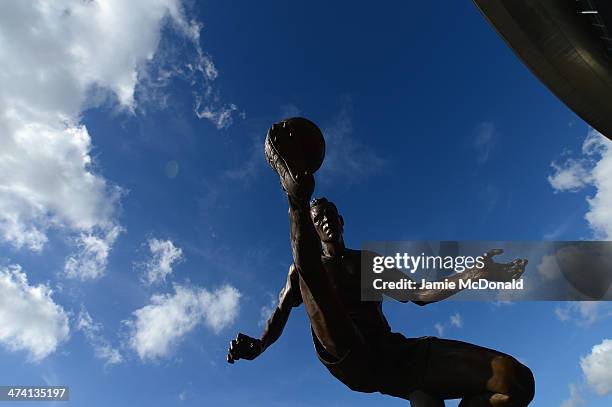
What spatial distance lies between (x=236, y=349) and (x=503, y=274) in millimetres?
2827

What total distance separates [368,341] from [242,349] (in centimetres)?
147

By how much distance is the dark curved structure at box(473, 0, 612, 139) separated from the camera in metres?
15.5

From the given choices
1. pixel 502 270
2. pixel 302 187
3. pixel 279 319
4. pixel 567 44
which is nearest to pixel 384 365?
pixel 502 270

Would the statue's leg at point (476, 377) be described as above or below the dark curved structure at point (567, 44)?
below

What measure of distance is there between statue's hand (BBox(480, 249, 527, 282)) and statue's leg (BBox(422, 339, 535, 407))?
2.84ft

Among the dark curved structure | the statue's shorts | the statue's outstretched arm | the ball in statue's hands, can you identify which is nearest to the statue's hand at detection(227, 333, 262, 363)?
the statue's outstretched arm

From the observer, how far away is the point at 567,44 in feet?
54.5

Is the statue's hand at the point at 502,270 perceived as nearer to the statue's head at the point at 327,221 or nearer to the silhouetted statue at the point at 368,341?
the silhouetted statue at the point at 368,341

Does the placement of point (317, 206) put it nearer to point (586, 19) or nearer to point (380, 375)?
point (380, 375)

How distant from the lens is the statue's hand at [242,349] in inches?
194

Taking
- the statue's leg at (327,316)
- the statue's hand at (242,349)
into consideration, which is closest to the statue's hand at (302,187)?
the statue's leg at (327,316)

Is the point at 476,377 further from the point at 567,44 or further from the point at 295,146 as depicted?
the point at 567,44

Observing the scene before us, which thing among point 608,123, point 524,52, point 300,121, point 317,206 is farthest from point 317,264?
point 608,123

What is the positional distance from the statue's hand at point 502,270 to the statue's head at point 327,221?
154 cm
